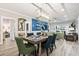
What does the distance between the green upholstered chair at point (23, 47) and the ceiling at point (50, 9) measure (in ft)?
2.15

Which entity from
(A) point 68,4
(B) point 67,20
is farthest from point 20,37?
(A) point 68,4

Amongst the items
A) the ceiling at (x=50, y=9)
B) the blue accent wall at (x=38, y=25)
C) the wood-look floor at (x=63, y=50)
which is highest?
the ceiling at (x=50, y=9)

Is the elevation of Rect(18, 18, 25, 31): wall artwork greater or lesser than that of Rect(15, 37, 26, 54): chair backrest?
greater

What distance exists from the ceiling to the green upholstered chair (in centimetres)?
65

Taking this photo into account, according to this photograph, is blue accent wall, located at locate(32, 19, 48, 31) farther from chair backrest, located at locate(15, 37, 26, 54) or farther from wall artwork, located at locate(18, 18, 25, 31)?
chair backrest, located at locate(15, 37, 26, 54)

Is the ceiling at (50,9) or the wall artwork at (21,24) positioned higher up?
the ceiling at (50,9)

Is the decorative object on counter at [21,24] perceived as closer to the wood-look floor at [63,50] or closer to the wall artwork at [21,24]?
the wall artwork at [21,24]

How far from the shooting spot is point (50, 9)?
8.41ft

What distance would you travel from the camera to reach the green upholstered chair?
2.51 m

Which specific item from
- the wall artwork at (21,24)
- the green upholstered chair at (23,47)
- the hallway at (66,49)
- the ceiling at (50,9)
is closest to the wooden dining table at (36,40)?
the green upholstered chair at (23,47)

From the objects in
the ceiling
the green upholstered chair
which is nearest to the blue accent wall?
the ceiling

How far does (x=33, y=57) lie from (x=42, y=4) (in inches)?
51.3

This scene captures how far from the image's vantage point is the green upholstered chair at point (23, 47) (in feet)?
8.23

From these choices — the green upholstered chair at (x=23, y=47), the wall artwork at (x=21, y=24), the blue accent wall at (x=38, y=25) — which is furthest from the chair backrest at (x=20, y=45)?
the blue accent wall at (x=38, y=25)
